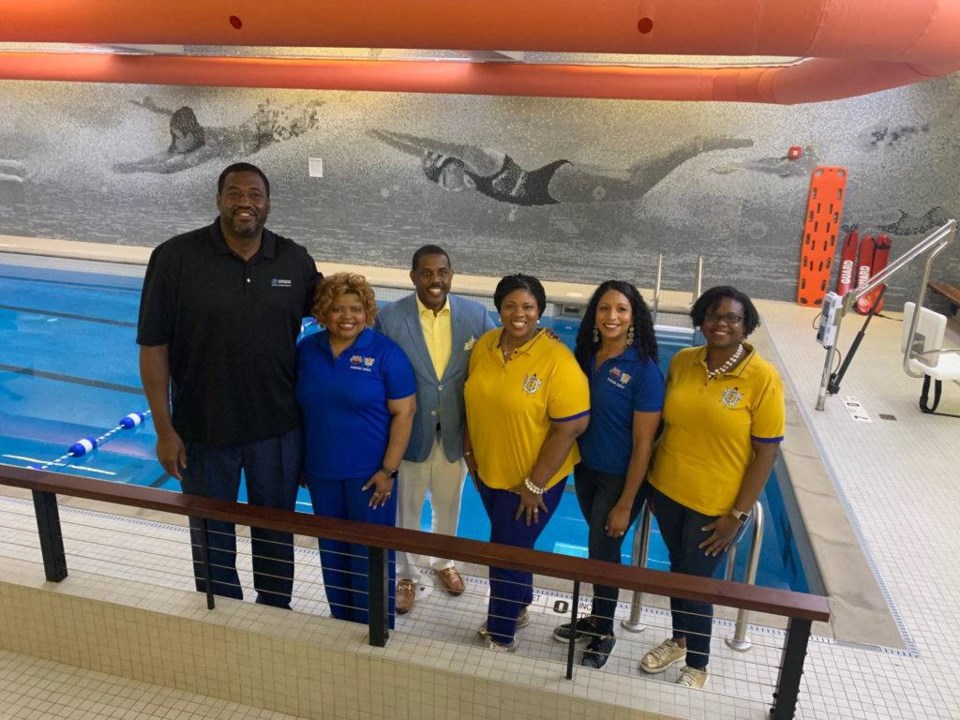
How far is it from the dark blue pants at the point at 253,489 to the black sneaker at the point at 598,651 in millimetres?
1040

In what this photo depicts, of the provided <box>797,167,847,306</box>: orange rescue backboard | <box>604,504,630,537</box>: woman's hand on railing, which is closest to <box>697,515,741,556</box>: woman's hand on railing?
<box>604,504,630,537</box>: woman's hand on railing

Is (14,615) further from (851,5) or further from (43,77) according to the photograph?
(43,77)

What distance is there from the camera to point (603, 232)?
29.6 ft

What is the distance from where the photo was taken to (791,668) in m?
1.76

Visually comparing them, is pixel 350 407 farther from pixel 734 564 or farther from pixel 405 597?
pixel 734 564

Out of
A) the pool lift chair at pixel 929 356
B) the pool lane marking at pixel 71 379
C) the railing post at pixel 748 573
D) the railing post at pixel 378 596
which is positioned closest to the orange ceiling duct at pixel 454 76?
the pool lift chair at pixel 929 356

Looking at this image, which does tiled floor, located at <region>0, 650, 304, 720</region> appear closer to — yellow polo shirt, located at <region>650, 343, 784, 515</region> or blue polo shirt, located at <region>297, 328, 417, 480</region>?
blue polo shirt, located at <region>297, 328, 417, 480</region>

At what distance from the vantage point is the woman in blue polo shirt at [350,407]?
2.26 metres

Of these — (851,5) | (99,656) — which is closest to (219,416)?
(99,656)

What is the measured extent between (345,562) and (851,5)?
3.05m

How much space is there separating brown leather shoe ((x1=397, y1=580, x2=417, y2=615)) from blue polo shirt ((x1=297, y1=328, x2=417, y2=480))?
1.91ft

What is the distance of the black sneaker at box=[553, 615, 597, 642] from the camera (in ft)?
7.97

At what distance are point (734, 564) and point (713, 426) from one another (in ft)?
2.27

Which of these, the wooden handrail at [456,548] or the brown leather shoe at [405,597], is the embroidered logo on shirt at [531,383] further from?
the brown leather shoe at [405,597]
